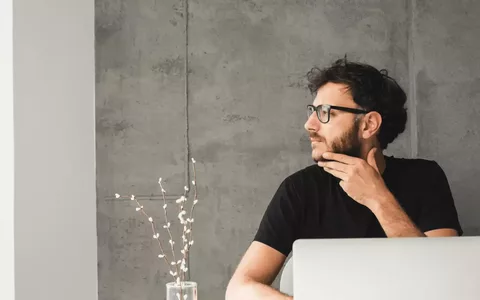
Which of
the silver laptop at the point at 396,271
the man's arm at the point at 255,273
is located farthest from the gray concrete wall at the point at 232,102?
the silver laptop at the point at 396,271

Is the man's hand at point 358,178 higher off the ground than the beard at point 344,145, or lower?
lower

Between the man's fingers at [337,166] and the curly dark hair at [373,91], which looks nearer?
the man's fingers at [337,166]

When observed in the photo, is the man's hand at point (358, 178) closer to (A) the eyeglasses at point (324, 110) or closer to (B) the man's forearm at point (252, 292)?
(A) the eyeglasses at point (324, 110)

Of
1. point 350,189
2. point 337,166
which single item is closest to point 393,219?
point 350,189

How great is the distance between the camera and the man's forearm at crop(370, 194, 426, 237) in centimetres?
237

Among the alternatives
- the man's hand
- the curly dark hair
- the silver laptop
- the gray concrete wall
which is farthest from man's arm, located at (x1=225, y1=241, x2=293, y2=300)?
A: the silver laptop

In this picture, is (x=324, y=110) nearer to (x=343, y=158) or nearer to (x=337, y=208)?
(x=343, y=158)

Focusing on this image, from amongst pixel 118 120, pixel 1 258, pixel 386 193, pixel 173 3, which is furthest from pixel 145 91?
pixel 386 193

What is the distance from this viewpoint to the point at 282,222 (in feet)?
8.14

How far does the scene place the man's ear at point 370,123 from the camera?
2740 mm

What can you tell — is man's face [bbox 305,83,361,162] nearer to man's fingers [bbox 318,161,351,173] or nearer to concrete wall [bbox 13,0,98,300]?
man's fingers [bbox 318,161,351,173]

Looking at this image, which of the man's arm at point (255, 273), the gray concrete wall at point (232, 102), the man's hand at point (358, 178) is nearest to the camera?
the man's arm at point (255, 273)

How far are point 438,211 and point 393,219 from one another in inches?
11.2

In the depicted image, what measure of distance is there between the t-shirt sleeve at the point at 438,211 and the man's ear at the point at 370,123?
318mm
